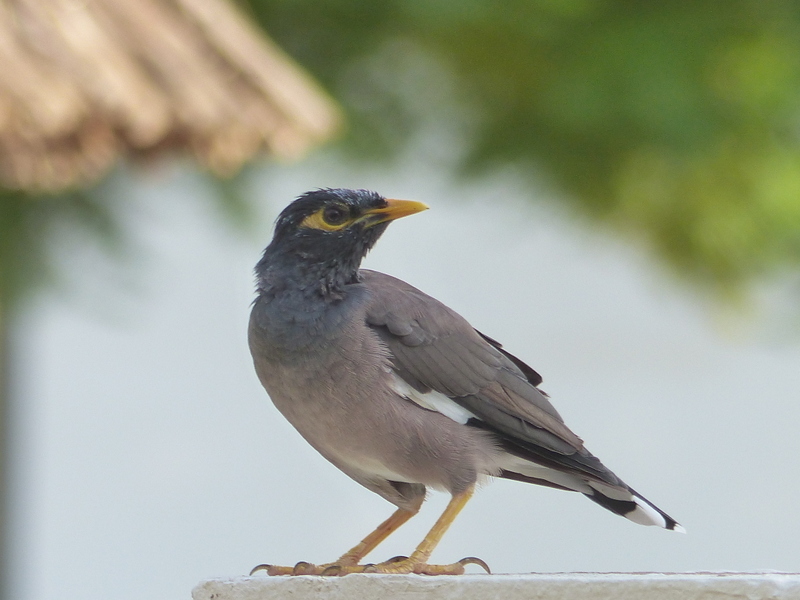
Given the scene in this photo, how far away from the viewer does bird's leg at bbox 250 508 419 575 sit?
8.89 ft

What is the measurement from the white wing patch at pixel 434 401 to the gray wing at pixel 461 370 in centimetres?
1

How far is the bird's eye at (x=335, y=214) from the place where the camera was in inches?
119

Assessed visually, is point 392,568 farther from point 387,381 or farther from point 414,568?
point 387,381

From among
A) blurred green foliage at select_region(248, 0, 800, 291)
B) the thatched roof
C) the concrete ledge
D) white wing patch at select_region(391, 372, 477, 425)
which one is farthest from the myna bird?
blurred green foliage at select_region(248, 0, 800, 291)

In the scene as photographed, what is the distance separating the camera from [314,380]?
2771 millimetres

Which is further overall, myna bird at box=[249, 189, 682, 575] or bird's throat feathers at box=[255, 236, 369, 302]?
bird's throat feathers at box=[255, 236, 369, 302]

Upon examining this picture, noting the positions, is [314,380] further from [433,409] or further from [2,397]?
[2,397]

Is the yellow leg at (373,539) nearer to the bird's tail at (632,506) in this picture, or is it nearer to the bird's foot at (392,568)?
the bird's foot at (392,568)

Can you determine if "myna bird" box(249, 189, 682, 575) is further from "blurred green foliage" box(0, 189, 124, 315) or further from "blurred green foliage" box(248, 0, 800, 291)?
"blurred green foliage" box(0, 189, 124, 315)

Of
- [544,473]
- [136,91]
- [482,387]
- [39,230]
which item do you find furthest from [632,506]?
[39,230]

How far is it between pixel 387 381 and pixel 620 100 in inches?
124

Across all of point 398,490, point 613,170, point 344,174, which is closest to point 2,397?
point 344,174

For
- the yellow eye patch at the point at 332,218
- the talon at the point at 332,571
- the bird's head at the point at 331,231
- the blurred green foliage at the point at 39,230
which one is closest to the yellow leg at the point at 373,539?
the talon at the point at 332,571

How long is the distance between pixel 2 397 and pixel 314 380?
4738 mm
